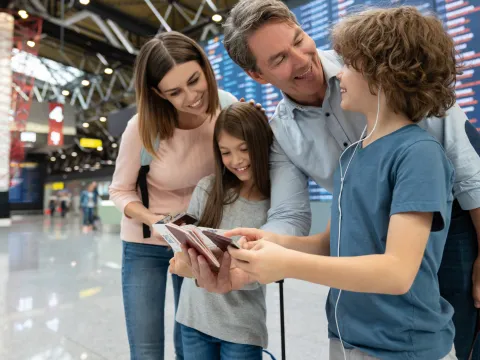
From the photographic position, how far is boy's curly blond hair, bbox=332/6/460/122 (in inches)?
35.3

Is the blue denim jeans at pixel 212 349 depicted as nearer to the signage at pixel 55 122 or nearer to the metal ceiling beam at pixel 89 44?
the metal ceiling beam at pixel 89 44

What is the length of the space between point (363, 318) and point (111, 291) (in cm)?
387

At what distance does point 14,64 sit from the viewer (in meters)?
12.3

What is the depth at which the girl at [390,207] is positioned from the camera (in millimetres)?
815

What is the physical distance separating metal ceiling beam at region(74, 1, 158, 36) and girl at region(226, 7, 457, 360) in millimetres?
10029

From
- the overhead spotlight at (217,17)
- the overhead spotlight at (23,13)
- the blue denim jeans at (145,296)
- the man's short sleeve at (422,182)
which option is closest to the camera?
the man's short sleeve at (422,182)

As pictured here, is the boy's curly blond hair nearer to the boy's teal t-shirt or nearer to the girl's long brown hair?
the boy's teal t-shirt

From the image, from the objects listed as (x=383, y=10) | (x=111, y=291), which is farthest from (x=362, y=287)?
(x=111, y=291)

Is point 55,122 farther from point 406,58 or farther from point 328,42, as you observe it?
point 406,58

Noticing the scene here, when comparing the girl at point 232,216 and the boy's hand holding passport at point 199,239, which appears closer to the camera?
the boy's hand holding passport at point 199,239

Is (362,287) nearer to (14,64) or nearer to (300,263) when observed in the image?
(300,263)

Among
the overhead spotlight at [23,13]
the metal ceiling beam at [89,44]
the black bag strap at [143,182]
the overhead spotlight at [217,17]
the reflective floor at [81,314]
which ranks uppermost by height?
the overhead spotlight at [23,13]

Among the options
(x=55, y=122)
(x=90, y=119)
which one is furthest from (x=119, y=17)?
(x=90, y=119)

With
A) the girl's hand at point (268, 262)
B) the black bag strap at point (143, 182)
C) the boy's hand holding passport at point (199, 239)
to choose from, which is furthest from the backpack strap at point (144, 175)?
the girl's hand at point (268, 262)
